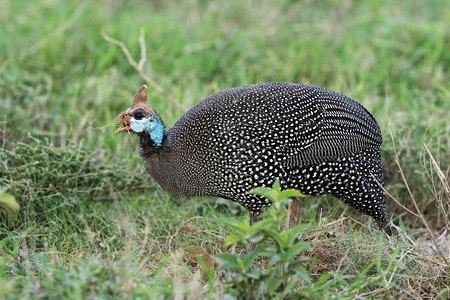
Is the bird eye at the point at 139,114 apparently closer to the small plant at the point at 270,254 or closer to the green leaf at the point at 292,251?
the small plant at the point at 270,254

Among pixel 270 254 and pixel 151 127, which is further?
pixel 151 127

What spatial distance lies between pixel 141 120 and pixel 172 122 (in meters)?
0.98

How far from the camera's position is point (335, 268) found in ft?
10.6

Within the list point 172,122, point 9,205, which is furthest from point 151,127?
point 172,122

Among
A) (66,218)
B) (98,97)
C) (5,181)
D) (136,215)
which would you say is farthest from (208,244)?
(98,97)

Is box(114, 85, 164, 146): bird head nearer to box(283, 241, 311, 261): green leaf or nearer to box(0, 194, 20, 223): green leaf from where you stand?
box(0, 194, 20, 223): green leaf

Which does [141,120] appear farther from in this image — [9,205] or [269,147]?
[9,205]

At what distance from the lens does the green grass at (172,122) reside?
10.0 feet

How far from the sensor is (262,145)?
10.7 feet

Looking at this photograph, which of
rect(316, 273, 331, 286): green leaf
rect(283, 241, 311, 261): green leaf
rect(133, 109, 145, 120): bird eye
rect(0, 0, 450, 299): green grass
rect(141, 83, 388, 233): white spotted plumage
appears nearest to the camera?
rect(283, 241, 311, 261): green leaf

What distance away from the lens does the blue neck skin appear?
3396mm

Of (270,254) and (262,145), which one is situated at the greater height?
(262,145)

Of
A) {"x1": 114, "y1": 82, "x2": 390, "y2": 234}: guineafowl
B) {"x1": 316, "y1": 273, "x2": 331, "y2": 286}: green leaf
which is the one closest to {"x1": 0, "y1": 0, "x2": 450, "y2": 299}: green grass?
{"x1": 316, "y1": 273, "x2": 331, "y2": 286}: green leaf

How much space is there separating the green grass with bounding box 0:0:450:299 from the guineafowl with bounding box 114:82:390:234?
0.20 meters
